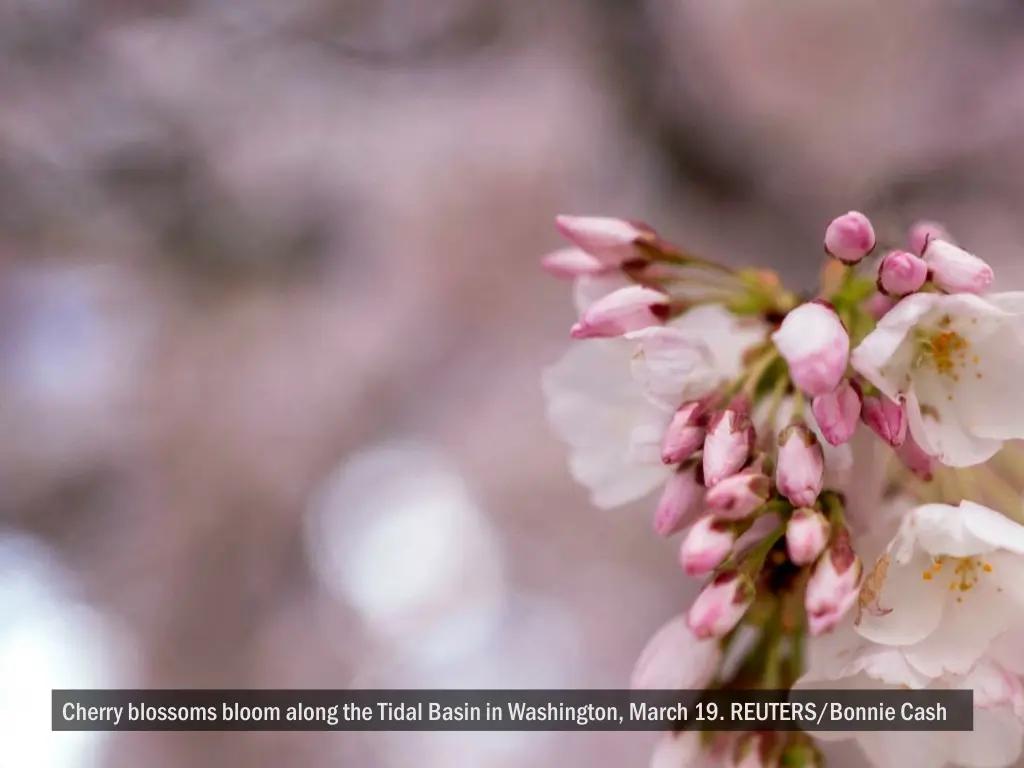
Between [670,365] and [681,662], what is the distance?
0.16 meters

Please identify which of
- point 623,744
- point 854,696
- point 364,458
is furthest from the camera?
point 364,458

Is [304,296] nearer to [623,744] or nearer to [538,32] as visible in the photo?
[538,32]

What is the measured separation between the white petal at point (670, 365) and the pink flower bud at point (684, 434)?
0.01m

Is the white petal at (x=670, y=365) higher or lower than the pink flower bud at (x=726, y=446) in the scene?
higher

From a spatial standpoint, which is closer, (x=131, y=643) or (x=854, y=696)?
(x=854, y=696)

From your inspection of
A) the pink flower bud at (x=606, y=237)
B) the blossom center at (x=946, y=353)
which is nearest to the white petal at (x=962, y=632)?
the blossom center at (x=946, y=353)

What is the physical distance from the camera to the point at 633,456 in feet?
1.39

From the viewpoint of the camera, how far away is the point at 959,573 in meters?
0.39

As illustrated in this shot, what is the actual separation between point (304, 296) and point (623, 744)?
556 millimetres

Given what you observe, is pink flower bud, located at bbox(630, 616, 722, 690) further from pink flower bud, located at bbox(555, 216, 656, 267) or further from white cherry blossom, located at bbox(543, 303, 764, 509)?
pink flower bud, located at bbox(555, 216, 656, 267)

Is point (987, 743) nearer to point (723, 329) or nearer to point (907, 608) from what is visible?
point (907, 608)

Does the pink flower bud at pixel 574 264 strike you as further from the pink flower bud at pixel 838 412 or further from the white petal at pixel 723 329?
the pink flower bud at pixel 838 412

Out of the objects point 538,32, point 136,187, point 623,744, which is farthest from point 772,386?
point 136,187

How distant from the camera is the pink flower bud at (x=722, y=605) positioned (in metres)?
0.38
